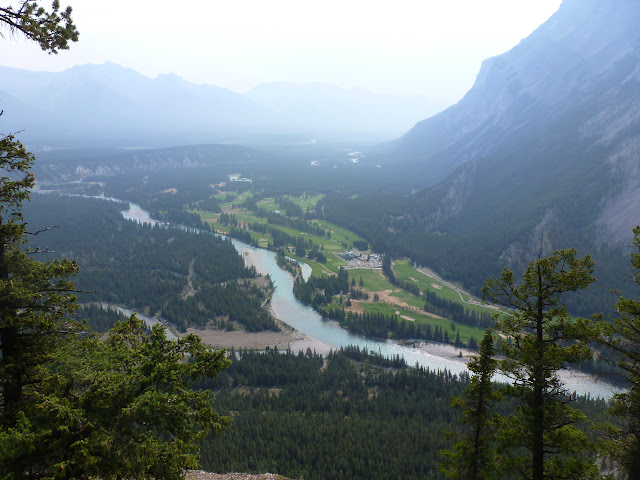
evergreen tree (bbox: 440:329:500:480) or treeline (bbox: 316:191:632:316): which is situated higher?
evergreen tree (bbox: 440:329:500:480)

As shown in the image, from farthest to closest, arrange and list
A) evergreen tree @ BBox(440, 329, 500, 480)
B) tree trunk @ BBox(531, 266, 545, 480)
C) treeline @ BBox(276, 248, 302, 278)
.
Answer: treeline @ BBox(276, 248, 302, 278)
evergreen tree @ BBox(440, 329, 500, 480)
tree trunk @ BBox(531, 266, 545, 480)

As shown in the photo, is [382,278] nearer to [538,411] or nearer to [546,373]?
[538,411]

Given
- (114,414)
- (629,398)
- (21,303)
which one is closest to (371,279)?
(629,398)

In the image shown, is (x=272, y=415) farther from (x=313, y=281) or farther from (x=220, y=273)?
(x=220, y=273)

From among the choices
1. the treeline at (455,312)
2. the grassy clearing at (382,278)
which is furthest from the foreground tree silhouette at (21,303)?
the treeline at (455,312)

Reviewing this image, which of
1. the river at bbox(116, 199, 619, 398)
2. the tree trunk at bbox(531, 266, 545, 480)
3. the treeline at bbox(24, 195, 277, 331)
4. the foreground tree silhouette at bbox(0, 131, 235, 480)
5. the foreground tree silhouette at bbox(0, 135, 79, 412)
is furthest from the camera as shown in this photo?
the treeline at bbox(24, 195, 277, 331)

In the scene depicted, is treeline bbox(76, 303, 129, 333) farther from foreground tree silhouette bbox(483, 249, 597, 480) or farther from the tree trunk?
the tree trunk

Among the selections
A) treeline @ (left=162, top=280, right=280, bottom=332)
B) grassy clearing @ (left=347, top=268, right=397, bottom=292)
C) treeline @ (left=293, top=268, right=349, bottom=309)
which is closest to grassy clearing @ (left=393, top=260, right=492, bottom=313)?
grassy clearing @ (left=347, top=268, right=397, bottom=292)

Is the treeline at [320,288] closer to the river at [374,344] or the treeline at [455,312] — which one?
the river at [374,344]

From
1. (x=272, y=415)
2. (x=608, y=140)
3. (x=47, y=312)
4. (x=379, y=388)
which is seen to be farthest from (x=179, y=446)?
(x=608, y=140)
